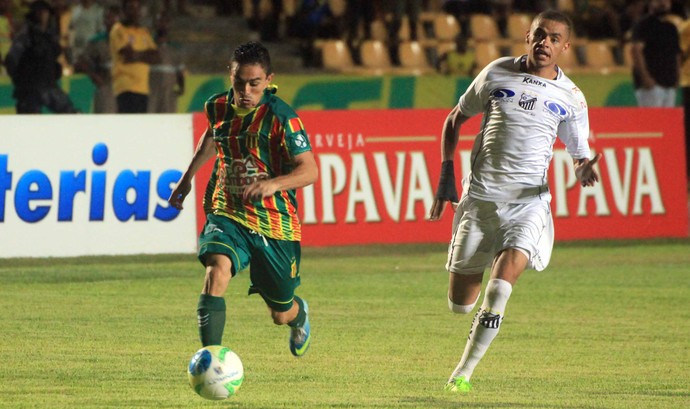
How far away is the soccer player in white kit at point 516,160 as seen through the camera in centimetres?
778

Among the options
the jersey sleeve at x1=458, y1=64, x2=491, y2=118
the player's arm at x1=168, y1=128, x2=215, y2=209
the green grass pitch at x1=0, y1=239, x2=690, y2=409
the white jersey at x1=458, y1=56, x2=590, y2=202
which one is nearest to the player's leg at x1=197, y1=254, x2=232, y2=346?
the green grass pitch at x1=0, y1=239, x2=690, y2=409

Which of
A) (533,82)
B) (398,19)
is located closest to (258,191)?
(533,82)

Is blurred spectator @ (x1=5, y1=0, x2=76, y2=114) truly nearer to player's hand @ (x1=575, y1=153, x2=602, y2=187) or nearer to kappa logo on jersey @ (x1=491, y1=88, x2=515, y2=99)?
kappa logo on jersey @ (x1=491, y1=88, x2=515, y2=99)

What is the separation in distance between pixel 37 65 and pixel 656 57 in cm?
808

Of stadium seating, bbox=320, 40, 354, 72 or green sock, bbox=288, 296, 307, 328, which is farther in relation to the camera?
stadium seating, bbox=320, 40, 354, 72

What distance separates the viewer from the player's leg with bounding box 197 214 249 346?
717 centimetres

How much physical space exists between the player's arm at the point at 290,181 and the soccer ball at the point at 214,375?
777 millimetres

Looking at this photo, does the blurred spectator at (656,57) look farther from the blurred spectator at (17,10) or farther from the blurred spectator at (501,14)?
the blurred spectator at (17,10)

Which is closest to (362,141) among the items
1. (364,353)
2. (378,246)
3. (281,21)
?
(378,246)

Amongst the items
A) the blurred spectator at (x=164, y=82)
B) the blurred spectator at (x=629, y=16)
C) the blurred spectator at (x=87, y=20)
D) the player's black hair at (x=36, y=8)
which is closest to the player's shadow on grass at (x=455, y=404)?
the player's black hair at (x=36, y=8)

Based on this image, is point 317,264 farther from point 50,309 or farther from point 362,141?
point 50,309

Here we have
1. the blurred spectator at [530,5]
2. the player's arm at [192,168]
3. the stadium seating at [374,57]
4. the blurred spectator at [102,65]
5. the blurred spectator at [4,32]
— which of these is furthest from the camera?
the blurred spectator at [530,5]

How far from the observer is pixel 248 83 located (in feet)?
24.2

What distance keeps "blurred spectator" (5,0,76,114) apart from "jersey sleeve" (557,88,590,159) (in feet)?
34.6
